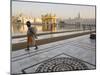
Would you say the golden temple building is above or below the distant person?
above

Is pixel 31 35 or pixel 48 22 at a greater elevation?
pixel 48 22

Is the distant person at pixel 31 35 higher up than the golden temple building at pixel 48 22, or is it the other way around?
the golden temple building at pixel 48 22

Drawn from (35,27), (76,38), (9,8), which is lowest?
(76,38)

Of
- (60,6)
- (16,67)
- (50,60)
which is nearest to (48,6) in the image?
(60,6)

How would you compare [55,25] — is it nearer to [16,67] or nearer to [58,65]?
[58,65]

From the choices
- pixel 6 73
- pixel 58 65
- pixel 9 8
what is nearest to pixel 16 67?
pixel 6 73

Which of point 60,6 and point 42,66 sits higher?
point 60,6

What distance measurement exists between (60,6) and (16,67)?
92cm

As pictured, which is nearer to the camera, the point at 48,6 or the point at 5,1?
the point at 5,1

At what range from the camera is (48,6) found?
2.22 metres

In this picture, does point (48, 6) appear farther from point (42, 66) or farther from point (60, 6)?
point (42, 66)

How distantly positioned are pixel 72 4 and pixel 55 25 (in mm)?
360

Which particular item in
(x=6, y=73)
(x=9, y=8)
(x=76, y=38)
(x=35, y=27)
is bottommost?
(x=6, y=73)

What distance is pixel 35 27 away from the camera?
7.13 feet
